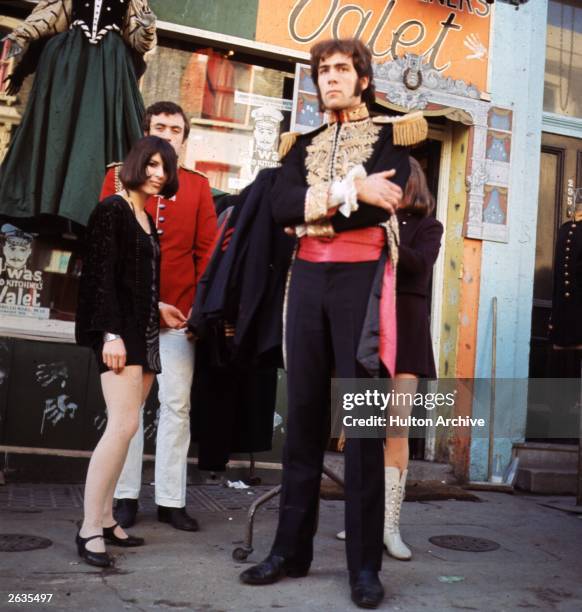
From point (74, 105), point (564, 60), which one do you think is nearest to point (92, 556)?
point (74, 105)

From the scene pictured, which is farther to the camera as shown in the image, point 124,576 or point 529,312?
point 529,312

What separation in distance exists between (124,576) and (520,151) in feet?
17.5

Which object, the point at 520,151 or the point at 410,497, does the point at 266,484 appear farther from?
the point at 520,151

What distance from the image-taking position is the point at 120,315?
323cm

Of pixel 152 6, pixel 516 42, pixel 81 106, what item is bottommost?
pixel 81 106

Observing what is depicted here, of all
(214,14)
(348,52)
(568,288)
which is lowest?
(568,288)

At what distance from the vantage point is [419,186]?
148 inches

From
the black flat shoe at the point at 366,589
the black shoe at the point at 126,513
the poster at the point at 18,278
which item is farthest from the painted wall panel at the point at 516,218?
the black flat shoe at the point at 366,589

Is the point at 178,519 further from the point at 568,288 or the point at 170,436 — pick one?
the point at 568,288

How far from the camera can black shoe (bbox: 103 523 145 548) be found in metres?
3.42

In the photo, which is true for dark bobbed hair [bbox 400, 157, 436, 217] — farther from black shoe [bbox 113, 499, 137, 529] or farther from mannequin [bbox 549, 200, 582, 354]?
mannequin [bbox 549, 200, 582, 354]

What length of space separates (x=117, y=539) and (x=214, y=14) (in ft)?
13.8

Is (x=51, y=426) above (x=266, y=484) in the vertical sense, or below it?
above

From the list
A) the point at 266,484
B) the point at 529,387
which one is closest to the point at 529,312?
the point at 529,387
